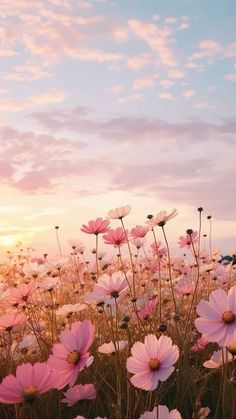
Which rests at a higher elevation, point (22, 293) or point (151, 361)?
point (22, 293)

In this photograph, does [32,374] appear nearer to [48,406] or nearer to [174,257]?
[48,406]

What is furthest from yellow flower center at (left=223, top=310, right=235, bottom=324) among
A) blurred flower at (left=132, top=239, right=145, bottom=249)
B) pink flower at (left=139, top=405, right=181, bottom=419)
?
blurred flower at (left=132, top=239, right=145, bottom=249)

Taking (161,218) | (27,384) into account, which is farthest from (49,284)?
(27,384)

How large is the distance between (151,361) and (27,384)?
349 mm

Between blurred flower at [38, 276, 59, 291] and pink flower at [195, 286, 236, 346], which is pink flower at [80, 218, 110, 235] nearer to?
blurred flower at [38, 276, 59, 291]

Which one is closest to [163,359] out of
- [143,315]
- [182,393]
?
[182,393]

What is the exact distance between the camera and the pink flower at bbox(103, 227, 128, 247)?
9.68ft

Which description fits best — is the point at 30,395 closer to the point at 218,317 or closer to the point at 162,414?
the point at 162,414

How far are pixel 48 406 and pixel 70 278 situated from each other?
2.63 m

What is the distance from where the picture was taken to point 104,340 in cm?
350

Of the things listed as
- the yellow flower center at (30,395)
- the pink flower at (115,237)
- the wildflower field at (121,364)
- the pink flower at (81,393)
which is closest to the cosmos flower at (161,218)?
the wildflower field at (121,364)

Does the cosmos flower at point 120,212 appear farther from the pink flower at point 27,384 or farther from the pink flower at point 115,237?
the pink flower at point 27,384

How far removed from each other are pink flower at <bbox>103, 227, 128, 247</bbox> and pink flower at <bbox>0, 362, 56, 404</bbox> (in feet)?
5.18

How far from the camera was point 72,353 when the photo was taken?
4.89 ft
